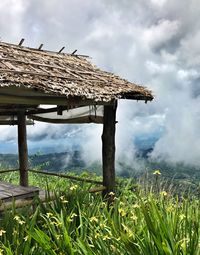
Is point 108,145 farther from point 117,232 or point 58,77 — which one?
point 117,232

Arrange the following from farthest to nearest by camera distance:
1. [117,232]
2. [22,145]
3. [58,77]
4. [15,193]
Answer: [22,145] < [15,193] < [58,77] < [117,232]

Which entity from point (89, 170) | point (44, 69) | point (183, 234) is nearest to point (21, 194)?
point (44, 69)

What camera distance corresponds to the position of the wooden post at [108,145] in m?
6.41

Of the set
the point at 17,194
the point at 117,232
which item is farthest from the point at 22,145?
the point at 117,232

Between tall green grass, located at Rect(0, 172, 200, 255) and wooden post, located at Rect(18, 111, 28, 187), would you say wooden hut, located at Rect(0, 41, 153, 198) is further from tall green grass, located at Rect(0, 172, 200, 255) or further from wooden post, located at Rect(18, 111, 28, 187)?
tall green grass, located at Rect(0, 172, 200, 255)

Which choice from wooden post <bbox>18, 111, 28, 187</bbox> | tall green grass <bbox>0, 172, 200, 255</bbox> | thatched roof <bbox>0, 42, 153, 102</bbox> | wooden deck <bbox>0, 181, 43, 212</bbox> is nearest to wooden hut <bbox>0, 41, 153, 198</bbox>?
thatched roof <bbox>0, 42, 153, 102</bbox>

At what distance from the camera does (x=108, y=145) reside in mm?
6414

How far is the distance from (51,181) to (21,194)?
4.78 m

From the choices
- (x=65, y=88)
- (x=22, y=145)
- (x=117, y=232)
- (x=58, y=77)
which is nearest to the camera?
(x=117, y=232)

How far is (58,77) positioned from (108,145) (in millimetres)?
1508

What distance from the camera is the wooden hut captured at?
4992 mm

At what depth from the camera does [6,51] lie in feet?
20.3

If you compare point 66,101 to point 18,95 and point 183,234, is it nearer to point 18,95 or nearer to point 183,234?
point 18,95

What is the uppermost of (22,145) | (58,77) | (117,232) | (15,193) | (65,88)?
(58,77)
